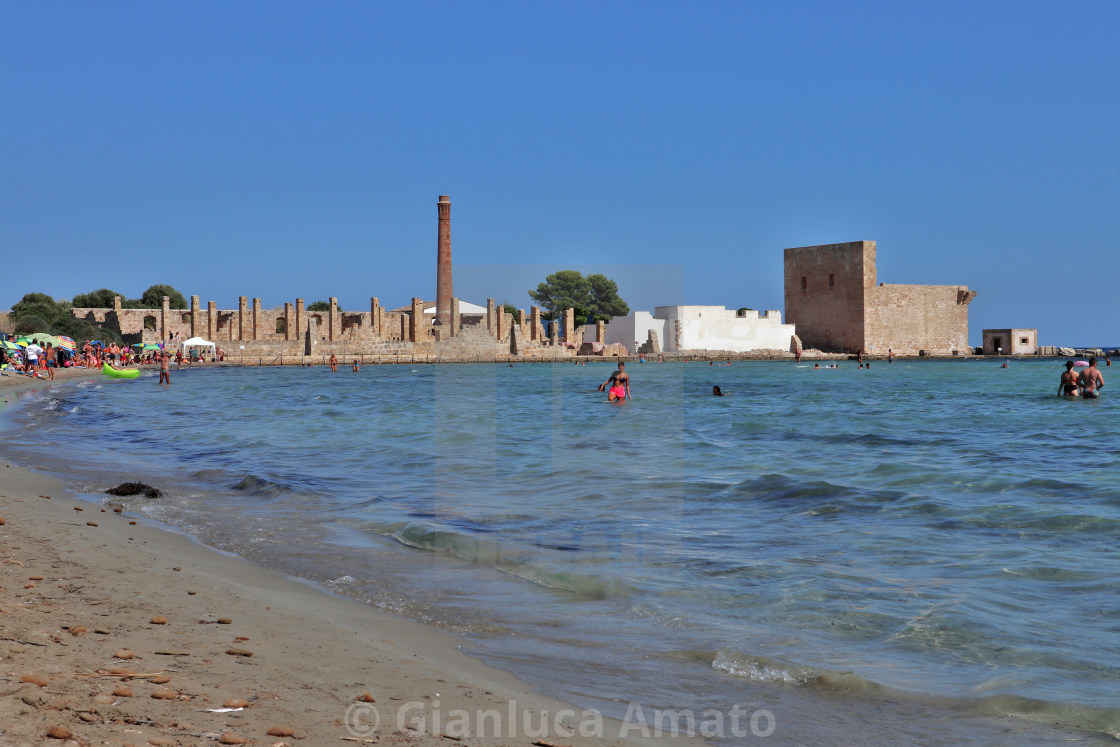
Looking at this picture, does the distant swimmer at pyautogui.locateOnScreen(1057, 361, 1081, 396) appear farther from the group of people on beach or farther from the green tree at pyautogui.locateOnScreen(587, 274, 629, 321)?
the green tree at pyautogui.locateOnScreen(587, 274, 629, 321)

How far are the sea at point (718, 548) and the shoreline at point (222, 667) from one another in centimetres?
29

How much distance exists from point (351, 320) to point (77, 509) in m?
50.2

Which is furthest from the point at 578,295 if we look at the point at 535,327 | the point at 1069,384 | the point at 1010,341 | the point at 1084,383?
the point at 1084,383

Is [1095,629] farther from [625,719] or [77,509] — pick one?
[77,509]

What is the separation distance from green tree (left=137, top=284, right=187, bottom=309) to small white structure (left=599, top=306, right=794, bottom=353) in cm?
3202

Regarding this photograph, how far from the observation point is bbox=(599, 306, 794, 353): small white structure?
5828cm

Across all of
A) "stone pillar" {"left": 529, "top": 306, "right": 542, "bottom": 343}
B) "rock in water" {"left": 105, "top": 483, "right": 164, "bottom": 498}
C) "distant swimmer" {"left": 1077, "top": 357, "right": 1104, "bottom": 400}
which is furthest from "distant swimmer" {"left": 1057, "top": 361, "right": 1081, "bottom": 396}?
"stone pillar" {"left": 529, "top": 306, "right": 542, "bottom": 343}

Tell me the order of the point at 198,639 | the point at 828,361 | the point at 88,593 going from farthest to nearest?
1. the point at 828,361
2. the point at 88,593
3. the point at 198,639

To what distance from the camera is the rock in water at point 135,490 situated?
735 cm

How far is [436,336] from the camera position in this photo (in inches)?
2063

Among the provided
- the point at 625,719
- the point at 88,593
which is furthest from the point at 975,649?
the point at 88,593

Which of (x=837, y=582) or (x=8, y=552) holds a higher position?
(x=8, y=552)

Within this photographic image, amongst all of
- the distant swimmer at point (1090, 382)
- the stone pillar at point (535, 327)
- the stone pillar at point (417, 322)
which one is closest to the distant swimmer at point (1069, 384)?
the distant swimmer at point (1090, 382)

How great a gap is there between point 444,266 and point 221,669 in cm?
4702
